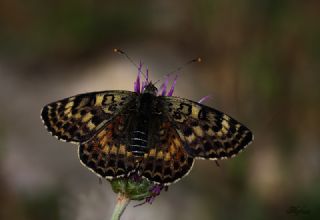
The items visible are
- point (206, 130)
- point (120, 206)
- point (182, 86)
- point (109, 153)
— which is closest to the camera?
point (120, 206)

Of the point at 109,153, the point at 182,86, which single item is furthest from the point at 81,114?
the point at 182,86

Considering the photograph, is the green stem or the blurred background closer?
the green stem

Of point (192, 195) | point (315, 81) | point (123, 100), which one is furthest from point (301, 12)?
point (123, 100)

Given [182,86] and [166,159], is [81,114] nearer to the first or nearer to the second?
[166,159]

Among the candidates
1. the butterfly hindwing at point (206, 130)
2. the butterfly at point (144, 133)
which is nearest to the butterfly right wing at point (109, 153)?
the butterfly at point (144, 133)

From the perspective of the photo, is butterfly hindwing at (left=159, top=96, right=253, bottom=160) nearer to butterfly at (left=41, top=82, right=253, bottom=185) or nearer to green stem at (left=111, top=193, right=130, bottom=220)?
butterfly at (left=41, top=82, right=253, bottom=185)

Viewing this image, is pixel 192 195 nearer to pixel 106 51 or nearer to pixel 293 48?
pixel 293 48

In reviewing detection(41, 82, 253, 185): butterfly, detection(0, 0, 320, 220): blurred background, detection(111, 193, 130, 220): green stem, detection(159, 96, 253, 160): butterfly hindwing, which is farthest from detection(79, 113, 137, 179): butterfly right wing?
detection(0, 0, 320, 220): blurred background
